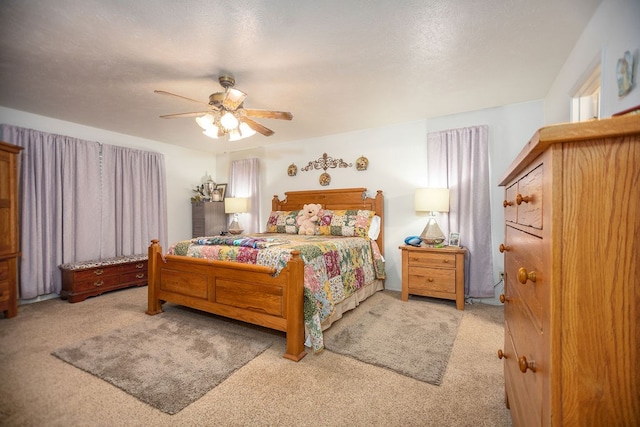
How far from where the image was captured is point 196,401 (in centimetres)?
167

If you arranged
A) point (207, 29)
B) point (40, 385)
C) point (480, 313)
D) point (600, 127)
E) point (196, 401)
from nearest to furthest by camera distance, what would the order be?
point (600, 127), point (196, 401), point (40, 385), point (207, 29), point (480, 313)

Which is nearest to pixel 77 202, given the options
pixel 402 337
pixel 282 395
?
pixel 282 395

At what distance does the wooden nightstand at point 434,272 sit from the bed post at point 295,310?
174 cm

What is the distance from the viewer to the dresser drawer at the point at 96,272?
3507 millimetres

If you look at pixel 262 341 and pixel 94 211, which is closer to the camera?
pixel 262 341

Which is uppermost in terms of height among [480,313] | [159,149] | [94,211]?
[159,149]

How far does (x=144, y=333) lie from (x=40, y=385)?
762 millimetres

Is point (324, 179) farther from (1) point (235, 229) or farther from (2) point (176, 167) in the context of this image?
(2) point (176, 167)

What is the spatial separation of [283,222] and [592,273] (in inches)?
154

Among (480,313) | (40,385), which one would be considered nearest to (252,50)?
(40,385)

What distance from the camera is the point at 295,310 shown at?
2139 mm

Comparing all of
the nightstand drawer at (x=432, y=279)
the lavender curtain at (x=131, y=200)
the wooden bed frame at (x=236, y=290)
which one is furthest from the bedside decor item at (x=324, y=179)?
the lavender curtain at (x=131, y=200)

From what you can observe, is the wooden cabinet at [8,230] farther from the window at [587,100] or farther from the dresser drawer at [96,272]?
the window at [587,100]

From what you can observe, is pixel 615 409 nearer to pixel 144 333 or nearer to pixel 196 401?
pixel 196 401
